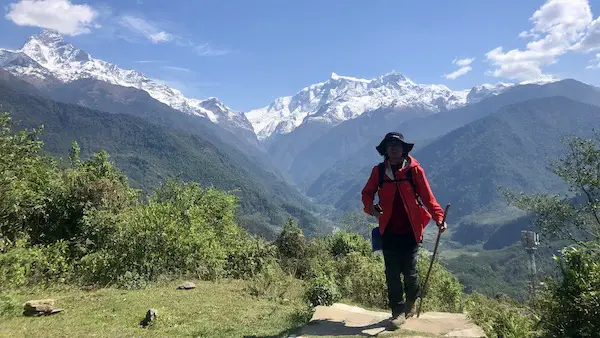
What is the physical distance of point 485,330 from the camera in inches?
245

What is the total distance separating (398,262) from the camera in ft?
22.7

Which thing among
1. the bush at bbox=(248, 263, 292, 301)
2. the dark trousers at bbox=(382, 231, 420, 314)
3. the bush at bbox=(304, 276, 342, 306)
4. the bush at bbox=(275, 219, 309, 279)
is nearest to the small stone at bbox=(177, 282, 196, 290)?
the bush at bbox=(248, 263, 292, 301)

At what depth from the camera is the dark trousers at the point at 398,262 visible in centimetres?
684

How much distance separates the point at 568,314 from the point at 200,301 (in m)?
7.35

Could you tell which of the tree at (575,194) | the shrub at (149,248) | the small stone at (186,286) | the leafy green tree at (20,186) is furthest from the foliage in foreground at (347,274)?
the tree at (575,194)

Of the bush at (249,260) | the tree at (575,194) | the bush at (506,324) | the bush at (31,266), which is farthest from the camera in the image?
the tree at (575,194)

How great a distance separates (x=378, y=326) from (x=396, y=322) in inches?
15.7

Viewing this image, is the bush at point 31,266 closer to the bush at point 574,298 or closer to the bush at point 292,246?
the bush at point 292,246

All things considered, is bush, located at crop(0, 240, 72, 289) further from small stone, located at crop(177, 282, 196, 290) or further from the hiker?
the hiker

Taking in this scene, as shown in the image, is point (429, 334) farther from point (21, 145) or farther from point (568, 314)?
point (21, 145)

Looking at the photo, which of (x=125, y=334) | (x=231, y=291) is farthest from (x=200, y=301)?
(x=125, y=334)

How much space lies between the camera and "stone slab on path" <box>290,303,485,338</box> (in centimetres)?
643

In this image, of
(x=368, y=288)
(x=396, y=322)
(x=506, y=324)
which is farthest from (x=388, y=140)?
(x=368, y=288)

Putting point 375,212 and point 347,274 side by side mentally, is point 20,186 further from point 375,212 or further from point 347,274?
point 375,212
